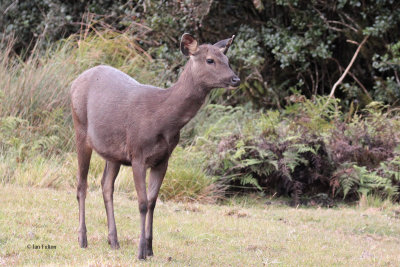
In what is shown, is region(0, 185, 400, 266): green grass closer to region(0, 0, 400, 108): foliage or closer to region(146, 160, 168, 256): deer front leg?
region(146, 160, 168, 256): deer front leg

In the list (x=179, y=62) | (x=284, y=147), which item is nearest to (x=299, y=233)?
(x=284, y=147)

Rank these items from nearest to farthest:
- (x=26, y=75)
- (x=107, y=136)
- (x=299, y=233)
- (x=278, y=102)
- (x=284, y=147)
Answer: (x=107, y=136) → (x=299, y=233) → (x=284, y=147) → (x=26, y=75) → (x=278, y=102)

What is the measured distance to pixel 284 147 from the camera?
33.9ft

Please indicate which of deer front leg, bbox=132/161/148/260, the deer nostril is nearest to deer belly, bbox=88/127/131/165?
deer front leg, bbox=132/161/148/260

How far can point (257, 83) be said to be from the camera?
45.2 ft

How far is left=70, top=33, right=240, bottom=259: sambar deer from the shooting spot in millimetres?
5664

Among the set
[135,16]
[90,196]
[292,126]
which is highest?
[135,16]

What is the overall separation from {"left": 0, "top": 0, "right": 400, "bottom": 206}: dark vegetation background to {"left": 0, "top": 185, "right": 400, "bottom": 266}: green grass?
86cm

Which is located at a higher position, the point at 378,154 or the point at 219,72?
the point at 219,72

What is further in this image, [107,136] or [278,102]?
[278,102]

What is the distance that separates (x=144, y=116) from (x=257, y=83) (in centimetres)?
827

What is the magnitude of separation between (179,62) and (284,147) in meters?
4.14

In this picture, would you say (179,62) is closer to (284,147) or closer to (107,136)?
(284,147)

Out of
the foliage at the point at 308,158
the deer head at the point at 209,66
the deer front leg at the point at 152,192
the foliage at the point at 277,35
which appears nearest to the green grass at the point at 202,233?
the deer front leg at the point at 152,192
